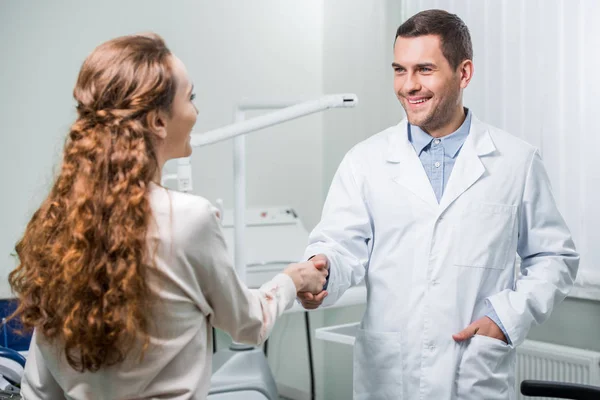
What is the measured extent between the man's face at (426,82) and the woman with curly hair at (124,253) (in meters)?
0.84

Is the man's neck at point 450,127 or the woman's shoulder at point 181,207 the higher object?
the man's neck at point 450,127

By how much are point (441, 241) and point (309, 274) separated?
338mm

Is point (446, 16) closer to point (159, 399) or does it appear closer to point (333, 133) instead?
point (159, 399)

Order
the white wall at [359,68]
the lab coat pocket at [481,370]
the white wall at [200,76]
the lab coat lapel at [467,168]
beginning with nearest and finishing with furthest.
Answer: the lab coat pocket at [481,370]
the lab coat lapel at [467,168]
the white wall at [200,76]
the white wall at [359,68]

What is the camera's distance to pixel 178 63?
1084mm

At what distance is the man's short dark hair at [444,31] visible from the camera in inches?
70.4

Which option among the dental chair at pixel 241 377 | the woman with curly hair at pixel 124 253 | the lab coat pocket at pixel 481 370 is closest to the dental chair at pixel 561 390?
the lab coat pocket at pixel 481 370

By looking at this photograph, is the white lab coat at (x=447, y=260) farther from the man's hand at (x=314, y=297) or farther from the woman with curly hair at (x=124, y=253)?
the woman with curly hair at (x=124, y=253)

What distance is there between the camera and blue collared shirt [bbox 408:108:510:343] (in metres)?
1.80

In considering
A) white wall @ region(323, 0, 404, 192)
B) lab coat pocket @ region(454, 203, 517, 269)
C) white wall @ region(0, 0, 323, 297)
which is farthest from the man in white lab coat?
white wall @ region(323, 0, 404, 192)

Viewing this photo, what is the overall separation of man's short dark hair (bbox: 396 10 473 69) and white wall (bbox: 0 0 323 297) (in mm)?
1368

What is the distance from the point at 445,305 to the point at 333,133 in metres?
1.96

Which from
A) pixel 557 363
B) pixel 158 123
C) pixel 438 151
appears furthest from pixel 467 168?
pixel 557 363

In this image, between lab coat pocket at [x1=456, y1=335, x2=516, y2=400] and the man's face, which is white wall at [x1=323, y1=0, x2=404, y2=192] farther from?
lab coat pocket at [x1=456, y1=335, x2=516, y2=400]
